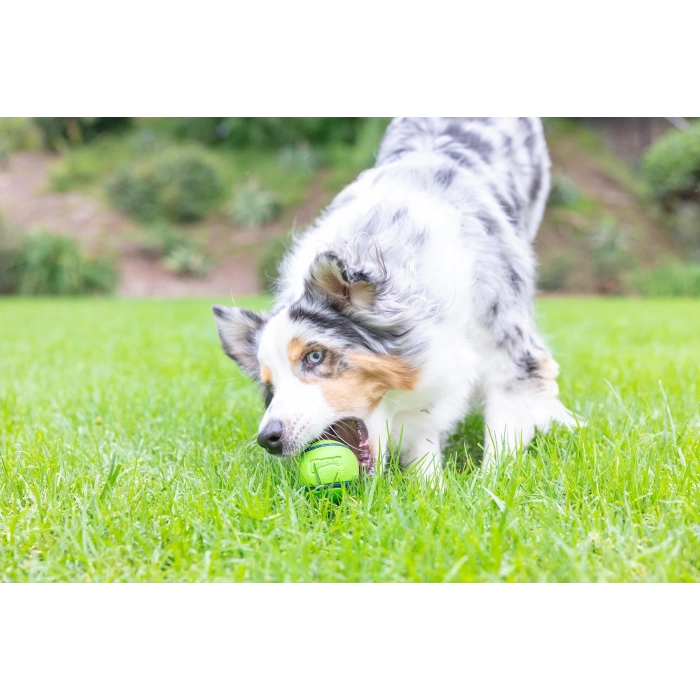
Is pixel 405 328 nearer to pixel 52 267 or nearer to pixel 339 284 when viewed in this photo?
pixel 339 284

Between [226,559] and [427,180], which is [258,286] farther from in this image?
[226,559]

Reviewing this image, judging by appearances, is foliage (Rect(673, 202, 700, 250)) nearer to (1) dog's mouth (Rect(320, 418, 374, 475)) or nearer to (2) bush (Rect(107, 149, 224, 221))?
(2) bush (Rect(107, 149, 224, 221))

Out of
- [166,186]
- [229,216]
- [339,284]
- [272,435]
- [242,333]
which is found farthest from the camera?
[229,216]

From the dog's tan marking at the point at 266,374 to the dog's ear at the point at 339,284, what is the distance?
33cm

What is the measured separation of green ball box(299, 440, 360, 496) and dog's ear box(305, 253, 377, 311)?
52cm

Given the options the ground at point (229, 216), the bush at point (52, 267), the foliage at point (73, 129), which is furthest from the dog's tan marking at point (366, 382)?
the foliage at point (73, 129)

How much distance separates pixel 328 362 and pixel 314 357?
55mm

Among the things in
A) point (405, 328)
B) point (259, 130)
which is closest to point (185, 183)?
point (259, 130)

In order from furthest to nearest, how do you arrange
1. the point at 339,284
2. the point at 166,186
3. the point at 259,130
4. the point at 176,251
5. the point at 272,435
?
the point at 259,130
the point at 166,186
the point at 176,251
the point at 339,284
the point at 272,435

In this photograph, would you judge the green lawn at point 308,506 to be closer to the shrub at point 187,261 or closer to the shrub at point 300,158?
the shrub at point 187,261

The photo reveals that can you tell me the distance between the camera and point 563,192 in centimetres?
1316

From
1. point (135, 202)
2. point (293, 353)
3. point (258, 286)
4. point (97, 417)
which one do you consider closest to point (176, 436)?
point (97, 417)

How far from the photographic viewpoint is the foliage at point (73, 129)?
14383mm

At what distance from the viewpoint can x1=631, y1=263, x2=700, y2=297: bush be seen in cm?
1137
